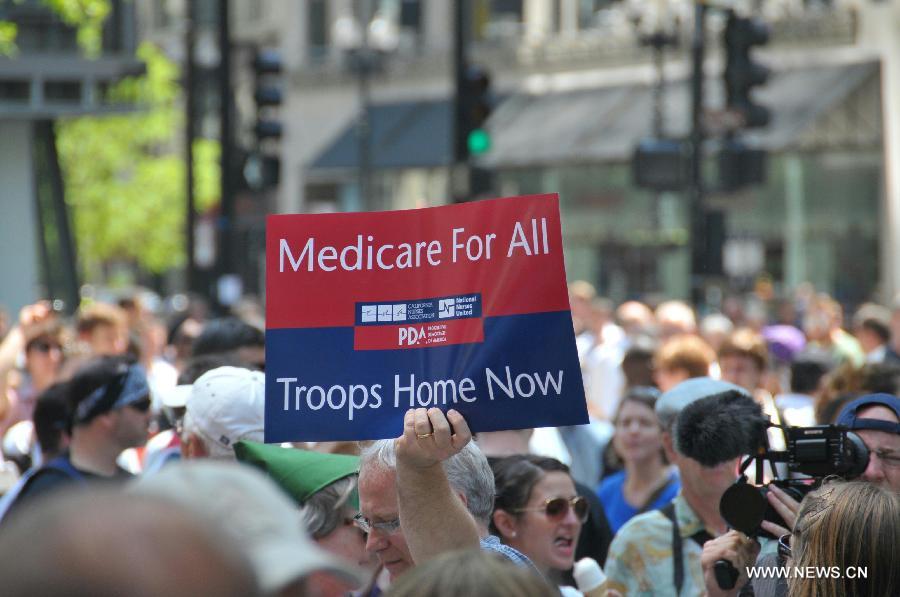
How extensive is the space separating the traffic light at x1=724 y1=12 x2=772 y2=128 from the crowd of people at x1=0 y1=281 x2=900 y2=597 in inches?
257

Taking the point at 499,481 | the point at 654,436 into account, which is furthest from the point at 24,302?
the point at 499,481

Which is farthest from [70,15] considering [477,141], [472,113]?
[477,141]

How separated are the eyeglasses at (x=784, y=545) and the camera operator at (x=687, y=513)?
0.83 m

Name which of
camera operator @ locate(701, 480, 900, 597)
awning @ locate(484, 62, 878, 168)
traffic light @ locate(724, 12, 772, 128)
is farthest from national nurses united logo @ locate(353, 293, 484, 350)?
awning @ locate(484, 62, 878, 168)

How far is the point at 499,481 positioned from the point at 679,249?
31143mm

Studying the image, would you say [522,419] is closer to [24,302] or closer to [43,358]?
[43,358]

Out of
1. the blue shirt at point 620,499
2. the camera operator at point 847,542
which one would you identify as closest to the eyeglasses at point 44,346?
the blue shirt at point 620,499

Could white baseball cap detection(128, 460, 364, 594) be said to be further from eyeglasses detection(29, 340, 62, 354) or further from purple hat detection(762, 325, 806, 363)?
purple hat detection(762, 325, 806, 363)

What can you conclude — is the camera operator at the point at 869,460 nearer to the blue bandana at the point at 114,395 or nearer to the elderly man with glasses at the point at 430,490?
the elderly man with glasses at the point at 430,490

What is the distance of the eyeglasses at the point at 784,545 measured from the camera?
13.2 ft

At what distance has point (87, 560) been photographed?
148cm

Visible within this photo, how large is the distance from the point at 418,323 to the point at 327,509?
900 mm

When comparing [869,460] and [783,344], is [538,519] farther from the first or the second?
[783,344]

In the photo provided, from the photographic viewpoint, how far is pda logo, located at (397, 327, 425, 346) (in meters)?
4.05
